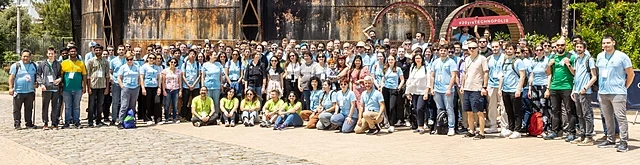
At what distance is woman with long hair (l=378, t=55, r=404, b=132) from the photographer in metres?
12.9

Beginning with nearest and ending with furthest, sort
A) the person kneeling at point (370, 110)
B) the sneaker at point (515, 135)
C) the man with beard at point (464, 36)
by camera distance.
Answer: the sneaker at point (515, 135)
the person kneeling at point (370, 110)
the man with beard at point (464, 36)

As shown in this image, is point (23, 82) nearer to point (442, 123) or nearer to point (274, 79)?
point (274, 79)

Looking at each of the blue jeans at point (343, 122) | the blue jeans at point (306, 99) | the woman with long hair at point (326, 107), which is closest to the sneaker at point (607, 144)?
the blue jeans at point (343, 122)

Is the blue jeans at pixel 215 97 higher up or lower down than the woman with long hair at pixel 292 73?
lower down

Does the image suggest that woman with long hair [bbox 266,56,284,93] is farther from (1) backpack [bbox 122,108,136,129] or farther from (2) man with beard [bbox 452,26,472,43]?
(2) man with beard [bbox 452,26,472,43]

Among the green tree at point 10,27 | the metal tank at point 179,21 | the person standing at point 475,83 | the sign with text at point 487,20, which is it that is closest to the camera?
the person standing at point 475,83

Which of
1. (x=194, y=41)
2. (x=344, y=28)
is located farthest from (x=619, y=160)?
(x=194, y=41)

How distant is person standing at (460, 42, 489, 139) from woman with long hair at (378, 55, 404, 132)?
158 cm

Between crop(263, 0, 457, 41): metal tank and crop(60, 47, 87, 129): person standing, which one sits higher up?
crop(263, 0, 457, 41): metal tank

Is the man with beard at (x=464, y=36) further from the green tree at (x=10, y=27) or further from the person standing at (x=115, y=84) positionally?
the green tree at (x=10, y=27)

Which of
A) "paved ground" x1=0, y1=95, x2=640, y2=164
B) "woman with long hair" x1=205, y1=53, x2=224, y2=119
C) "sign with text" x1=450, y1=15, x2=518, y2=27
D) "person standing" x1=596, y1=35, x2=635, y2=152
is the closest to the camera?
"paved ground" x1=0, y1=95, x2=640, y2=164

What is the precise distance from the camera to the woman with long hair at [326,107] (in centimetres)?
1305

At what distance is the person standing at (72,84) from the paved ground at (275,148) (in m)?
0.65

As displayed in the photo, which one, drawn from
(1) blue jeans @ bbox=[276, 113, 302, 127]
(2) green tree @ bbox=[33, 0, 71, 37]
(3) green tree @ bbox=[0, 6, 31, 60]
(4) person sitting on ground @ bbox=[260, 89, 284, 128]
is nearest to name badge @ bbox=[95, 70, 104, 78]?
(4) person sitting on ground @ bbox=[260, 89, 284, 128]
